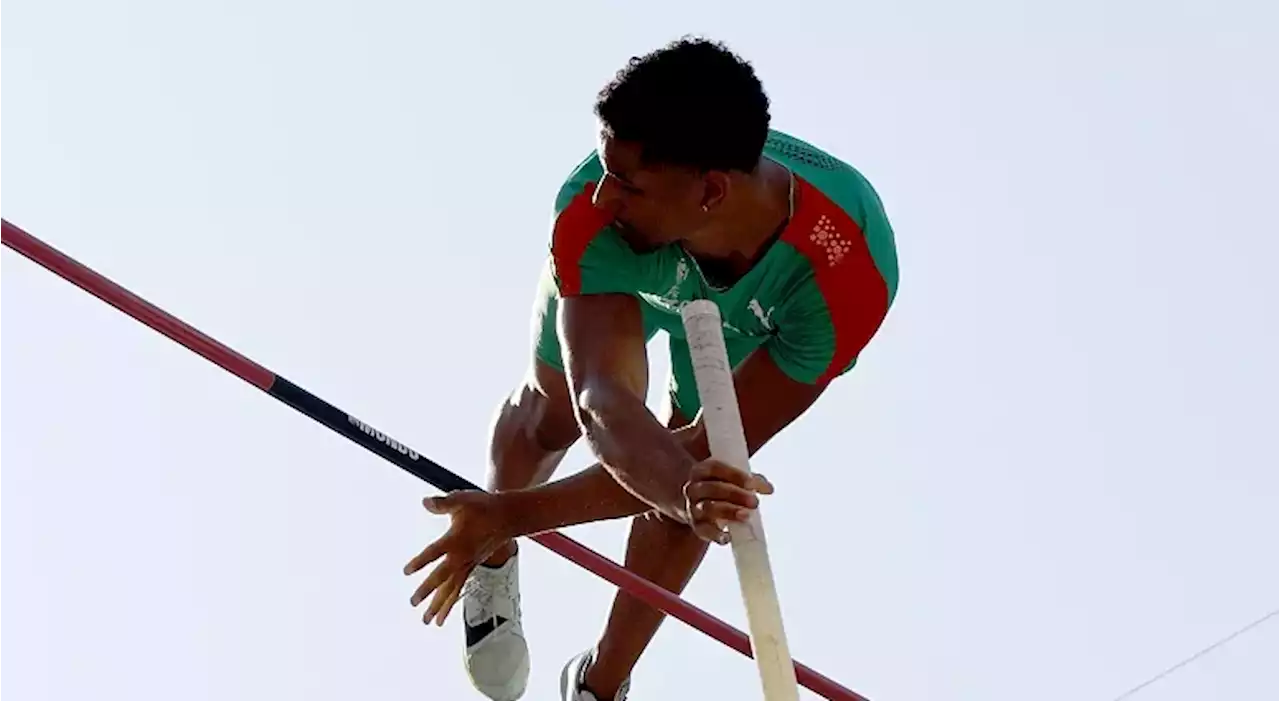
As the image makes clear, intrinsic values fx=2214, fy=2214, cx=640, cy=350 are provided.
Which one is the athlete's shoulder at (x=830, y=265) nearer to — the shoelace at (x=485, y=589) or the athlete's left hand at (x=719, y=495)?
the shoelace at (x=485, y=589)

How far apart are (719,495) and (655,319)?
1.42 metres

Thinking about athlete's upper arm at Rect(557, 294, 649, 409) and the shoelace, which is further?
the shoelace

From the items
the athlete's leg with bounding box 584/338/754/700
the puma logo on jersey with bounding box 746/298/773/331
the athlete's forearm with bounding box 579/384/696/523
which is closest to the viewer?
the athlete's forearm with bounding box 579/384/696/523

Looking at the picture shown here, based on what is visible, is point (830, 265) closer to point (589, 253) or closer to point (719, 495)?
point (589, 253)

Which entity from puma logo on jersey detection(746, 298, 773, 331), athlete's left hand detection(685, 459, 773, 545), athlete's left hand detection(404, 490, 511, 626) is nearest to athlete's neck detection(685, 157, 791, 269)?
puma logo on jersey detection(746, 298, 773, 331)

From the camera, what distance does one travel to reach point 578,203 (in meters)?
4.41

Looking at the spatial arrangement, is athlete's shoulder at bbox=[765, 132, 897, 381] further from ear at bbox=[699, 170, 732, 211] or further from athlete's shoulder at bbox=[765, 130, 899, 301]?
ear at bbox=[699, 170, 732, 211]

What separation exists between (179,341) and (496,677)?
1.09 m

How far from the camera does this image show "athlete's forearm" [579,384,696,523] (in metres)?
3.86

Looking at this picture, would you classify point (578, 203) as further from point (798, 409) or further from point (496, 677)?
point (496, 677)

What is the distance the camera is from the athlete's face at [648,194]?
4.19 meters

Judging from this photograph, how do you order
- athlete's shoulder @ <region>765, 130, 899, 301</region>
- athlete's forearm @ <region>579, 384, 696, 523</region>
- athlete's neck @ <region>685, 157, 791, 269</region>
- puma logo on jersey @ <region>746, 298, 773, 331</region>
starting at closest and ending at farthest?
athlete's forearm @ <region>579, 384, 696, 523</region> → athlete's neck @ <region>685, 157, 791, 269</region> → athlete's shoulder @ <region>765, 130, 899, 301</region> → puma logo on jersey @ <region>746, 298, 773, 331</region>

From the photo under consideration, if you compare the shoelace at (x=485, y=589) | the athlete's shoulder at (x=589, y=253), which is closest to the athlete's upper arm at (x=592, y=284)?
the athlete's shoulder at (x=589, y=253)

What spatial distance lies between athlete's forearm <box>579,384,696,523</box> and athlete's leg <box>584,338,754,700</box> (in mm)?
839
